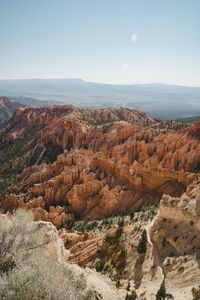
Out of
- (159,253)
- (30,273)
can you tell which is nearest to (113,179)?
(159,253)

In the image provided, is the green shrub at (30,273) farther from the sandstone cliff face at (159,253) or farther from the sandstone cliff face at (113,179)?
the sandstone cliff face at (113,179)

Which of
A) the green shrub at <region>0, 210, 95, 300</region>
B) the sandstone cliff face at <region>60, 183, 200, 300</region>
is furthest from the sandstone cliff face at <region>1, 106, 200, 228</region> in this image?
the green shrub at <region>0, 210, 95, 300</region>

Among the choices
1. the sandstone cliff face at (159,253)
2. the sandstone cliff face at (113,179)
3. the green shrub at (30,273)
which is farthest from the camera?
the sandstone cliff face at (113,179)

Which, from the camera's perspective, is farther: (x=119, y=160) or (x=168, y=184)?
(x=119, y=160)

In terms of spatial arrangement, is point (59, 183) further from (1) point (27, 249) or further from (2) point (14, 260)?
(2) point (14, 260)

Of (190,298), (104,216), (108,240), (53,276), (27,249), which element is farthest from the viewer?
(104,216)

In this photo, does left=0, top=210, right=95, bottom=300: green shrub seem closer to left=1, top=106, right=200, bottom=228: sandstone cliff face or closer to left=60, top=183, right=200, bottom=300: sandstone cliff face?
left=60, top=183, right=200, bottom=300: sandstone cliff face

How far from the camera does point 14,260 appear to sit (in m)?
11.0

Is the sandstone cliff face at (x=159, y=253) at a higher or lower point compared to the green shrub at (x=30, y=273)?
lower

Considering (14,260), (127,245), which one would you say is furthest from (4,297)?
(127,245)

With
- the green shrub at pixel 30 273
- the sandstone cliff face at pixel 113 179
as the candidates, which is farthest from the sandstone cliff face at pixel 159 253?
the sandstone cliff face at pixel 113 179

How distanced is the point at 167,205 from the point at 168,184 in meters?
14.4

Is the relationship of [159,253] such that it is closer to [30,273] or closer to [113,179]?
[30,273]

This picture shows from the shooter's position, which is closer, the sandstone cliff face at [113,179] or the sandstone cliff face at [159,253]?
the sandstone cliff face at [159,253]
